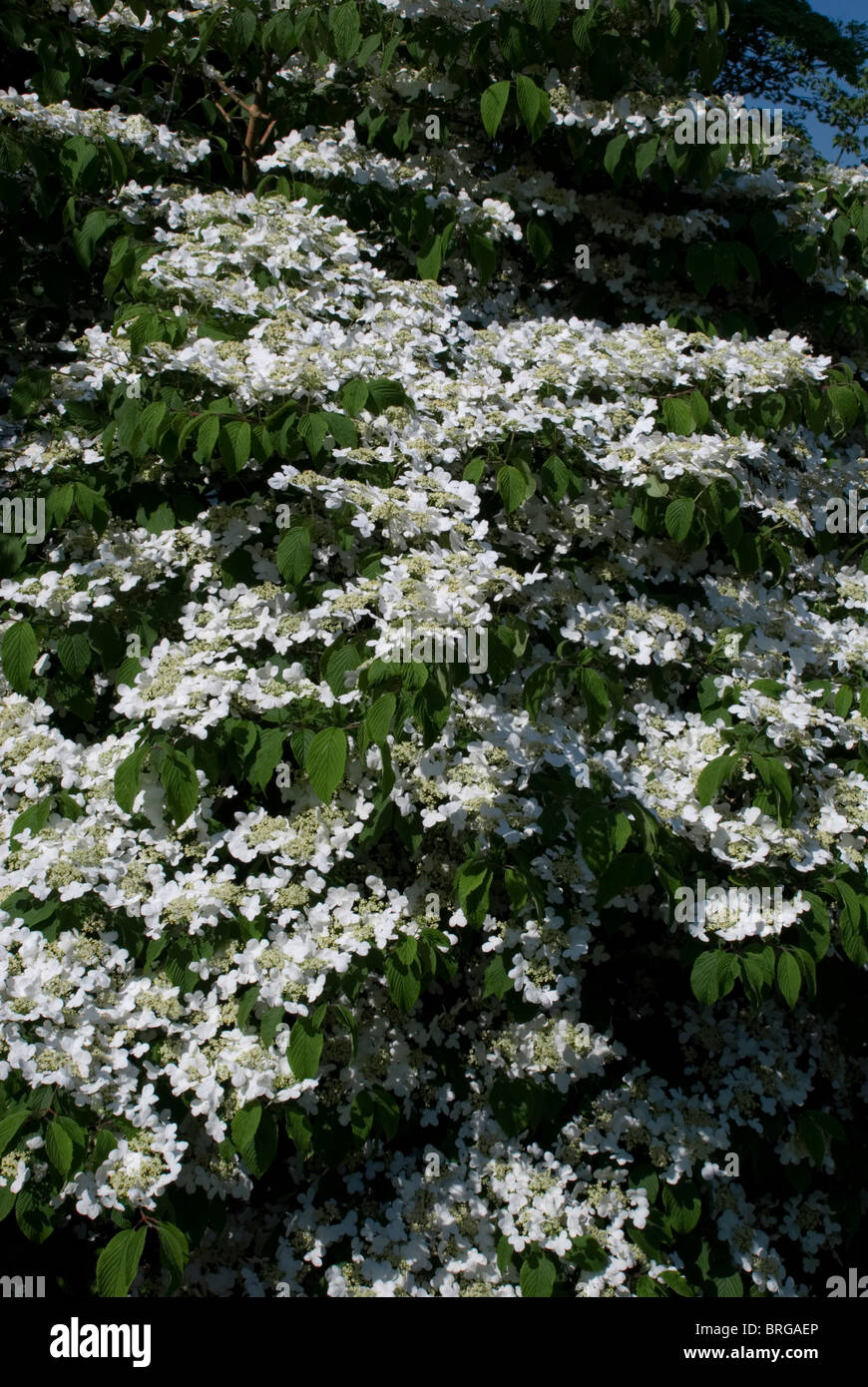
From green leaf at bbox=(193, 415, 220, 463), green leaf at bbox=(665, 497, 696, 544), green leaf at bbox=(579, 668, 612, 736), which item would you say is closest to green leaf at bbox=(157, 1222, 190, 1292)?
green leaf at bbox=(579, 668, 612, 736)

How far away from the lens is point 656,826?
2.81 metres

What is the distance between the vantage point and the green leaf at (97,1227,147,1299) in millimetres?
2271

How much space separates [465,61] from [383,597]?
2711mm

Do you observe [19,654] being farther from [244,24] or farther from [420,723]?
[244,24]

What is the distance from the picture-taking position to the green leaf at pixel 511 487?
302 centimetres

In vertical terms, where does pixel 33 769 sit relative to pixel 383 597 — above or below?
below

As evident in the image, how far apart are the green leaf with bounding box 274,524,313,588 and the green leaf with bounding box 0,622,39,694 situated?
0.68 meters

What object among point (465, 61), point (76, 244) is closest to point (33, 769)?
point (76, 244)

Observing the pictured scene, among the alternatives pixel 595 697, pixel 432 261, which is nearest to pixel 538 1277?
pixel 595 697

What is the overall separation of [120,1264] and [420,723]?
4.39 ft

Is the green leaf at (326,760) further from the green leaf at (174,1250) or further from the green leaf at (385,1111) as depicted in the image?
the green leaf at (174,1250)

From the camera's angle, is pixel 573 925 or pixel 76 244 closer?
pixel 573 925

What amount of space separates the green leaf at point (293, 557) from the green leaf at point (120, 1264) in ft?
5.14
